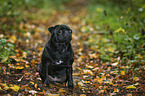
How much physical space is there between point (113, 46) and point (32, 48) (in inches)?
115

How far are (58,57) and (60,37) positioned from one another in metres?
0.44

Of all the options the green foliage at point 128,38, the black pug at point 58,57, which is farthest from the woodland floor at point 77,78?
the green foliage at point 128,38

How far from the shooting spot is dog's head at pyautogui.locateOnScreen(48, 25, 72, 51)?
3.84 meters

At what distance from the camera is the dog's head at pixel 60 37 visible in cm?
384

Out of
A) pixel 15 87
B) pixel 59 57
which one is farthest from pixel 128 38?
pixel 15 87

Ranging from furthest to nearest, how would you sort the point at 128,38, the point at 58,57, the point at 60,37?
1. the point at 128,38
2. the point at 58,57
3. the point at 60,37

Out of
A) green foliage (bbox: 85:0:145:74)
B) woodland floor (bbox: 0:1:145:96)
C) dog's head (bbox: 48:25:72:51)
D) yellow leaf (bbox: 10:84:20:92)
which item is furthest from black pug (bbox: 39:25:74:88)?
green foliage (bbox: 85:0:145:74)

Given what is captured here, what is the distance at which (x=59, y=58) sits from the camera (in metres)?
3.97

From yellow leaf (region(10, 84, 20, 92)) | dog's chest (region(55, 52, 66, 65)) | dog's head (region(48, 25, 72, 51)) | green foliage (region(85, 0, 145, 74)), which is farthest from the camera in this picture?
green foliage (region(85, 0, 145, 74))

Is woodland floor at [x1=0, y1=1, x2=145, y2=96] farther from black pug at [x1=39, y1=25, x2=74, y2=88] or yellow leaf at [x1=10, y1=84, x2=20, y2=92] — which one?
black pug at [x1=39, y1=25, x2=74, y2=88]

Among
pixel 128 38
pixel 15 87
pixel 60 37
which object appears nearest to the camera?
pixel 15 87

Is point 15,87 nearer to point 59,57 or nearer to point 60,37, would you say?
point 59,57

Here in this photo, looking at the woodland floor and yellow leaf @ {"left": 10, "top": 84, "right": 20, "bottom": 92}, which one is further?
the woodland floor

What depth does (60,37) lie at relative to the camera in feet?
12.6
